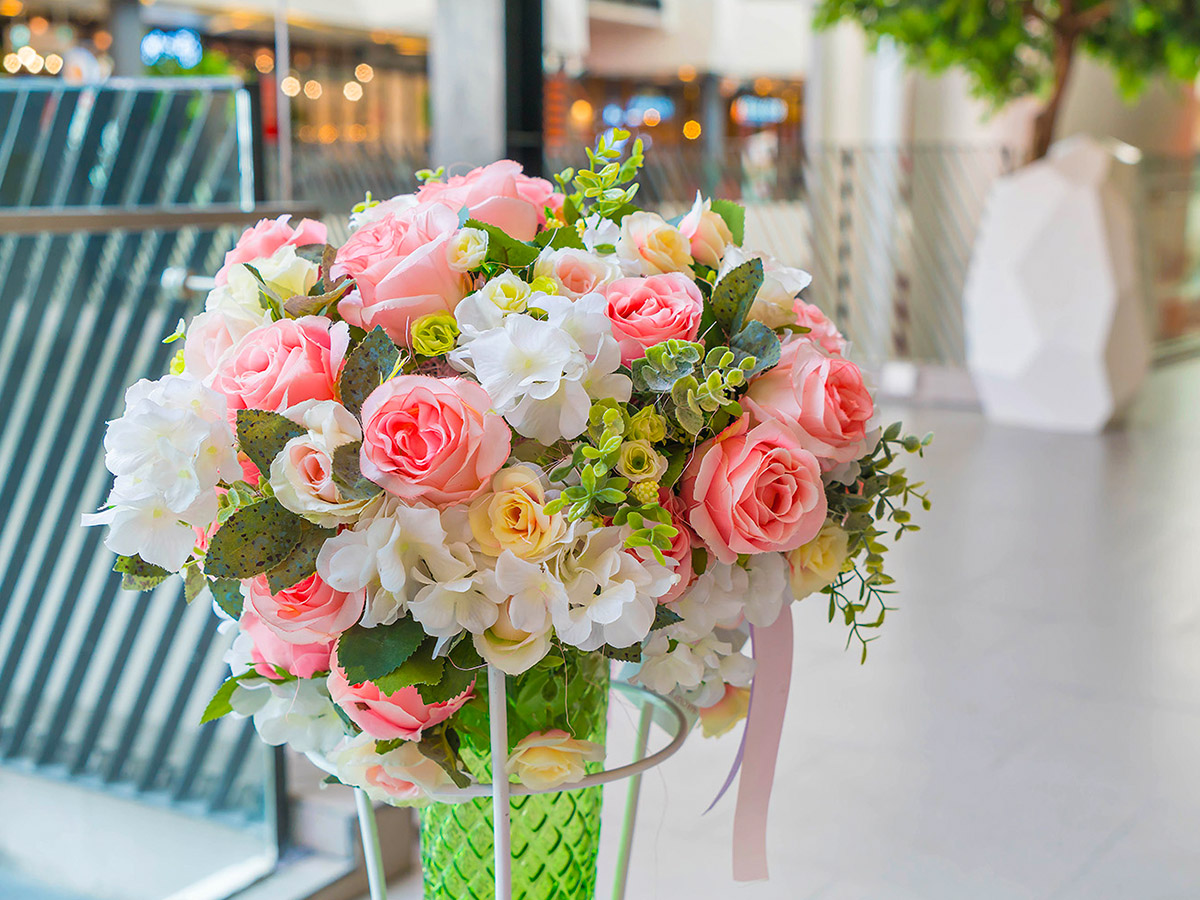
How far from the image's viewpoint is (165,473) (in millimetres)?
867

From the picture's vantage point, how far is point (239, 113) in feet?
7.14

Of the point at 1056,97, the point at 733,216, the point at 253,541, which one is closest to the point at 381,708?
the point at 253,541

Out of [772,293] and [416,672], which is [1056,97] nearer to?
[772,293]

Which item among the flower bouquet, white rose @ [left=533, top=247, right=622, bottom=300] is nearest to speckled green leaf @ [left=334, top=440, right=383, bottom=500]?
the flower bouquet

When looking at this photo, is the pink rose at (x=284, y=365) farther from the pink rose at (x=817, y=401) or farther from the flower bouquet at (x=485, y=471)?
the pink rose at (x=817, y=401)

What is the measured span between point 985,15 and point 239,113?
4.68 m

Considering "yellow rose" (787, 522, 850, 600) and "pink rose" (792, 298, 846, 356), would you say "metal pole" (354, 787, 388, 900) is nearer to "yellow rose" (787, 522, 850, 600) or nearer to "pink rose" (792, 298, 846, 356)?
"yellow rose" (787, 522, 850, 600)

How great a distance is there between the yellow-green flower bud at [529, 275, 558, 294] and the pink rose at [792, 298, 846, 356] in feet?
0.74

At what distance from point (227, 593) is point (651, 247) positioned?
43cm

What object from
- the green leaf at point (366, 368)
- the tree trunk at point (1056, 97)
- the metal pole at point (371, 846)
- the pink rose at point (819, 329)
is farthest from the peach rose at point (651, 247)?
the tree trunk at point (1056, 97)

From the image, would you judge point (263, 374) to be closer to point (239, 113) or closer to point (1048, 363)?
point (239, 113)

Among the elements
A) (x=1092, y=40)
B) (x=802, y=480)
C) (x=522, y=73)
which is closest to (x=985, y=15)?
(x=1092, y=40)

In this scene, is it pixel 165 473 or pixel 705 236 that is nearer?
pixel 165 473

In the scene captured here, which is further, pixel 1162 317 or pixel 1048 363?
pixel 1162 317
